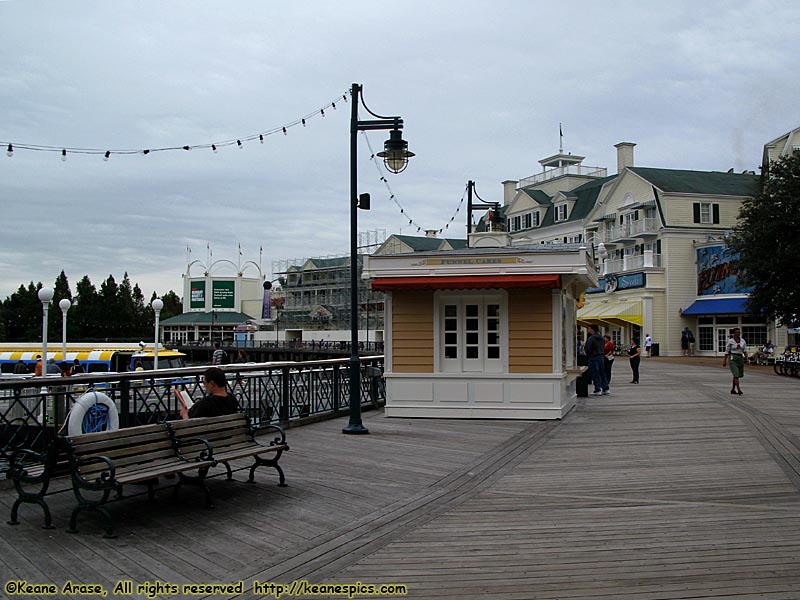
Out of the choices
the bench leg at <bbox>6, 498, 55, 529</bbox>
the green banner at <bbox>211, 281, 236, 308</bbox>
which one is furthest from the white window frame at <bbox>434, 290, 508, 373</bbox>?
the green banner at <bbox>211, 281, 236, 308</bbox>

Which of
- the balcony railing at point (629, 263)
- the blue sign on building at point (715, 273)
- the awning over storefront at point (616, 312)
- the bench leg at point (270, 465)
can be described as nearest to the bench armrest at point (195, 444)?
the bench leg at point (270, 465)

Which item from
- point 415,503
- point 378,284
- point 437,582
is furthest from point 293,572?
point 378,284

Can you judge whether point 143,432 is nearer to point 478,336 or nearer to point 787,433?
point 478,336

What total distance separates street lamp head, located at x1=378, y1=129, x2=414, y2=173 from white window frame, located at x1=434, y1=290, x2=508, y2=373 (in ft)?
9.72

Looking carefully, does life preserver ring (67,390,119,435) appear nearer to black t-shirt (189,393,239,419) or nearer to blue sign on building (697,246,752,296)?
black t-shirt (189,393,239,419)

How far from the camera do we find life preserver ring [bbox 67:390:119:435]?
792 centimetres

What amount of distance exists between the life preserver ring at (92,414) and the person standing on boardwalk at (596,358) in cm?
1358

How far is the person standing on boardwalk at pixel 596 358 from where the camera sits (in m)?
20.2

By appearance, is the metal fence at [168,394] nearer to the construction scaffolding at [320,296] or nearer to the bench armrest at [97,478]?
the bench armrest at [97,478]

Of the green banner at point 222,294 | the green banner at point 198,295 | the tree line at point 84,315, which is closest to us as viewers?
the tree line at point 84,315

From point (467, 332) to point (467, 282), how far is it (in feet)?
4.03

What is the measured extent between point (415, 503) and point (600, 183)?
57.3 meters

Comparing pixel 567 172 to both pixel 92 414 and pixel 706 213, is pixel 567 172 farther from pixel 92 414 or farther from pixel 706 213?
pixel 92 414

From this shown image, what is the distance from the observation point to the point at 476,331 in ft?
51.0
